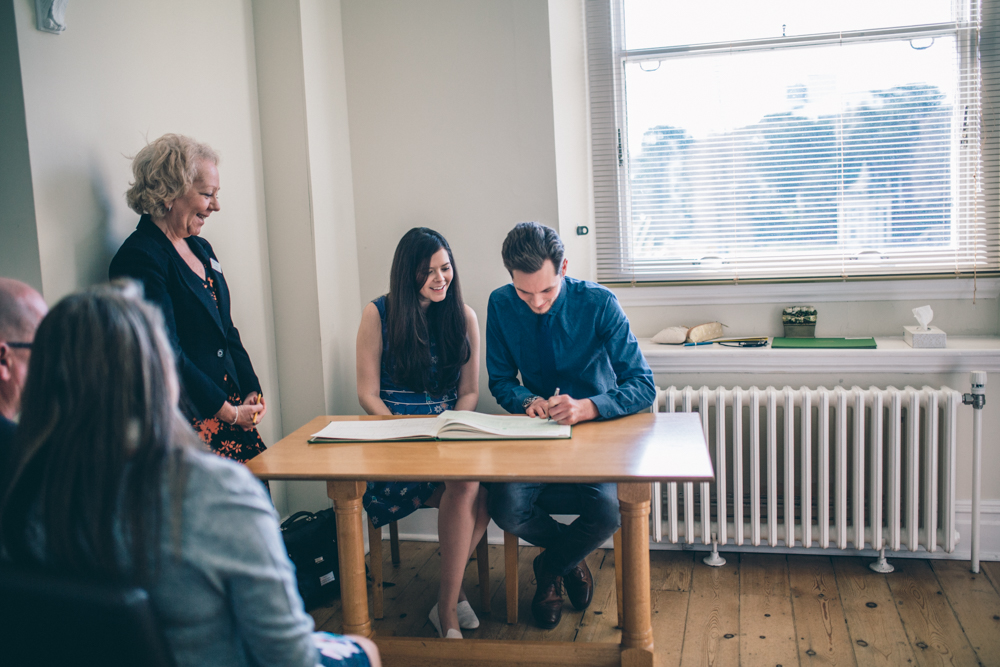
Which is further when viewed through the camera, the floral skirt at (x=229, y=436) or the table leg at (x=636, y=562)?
the floral skirt at (x=229, y=436)

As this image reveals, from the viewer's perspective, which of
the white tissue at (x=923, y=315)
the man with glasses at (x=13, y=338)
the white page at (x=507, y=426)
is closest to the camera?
the man with glasses at (x=13, y=338)

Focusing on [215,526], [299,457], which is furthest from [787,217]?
[215,526]

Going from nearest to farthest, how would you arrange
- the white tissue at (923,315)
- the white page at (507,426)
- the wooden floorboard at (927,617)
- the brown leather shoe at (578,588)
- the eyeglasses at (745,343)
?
the white page at (507,426)
the wooden floorboard at (927,617)
the brown leather shoe at (578,588)
the white tissue at (923,315)
the eyeglasses at (745,343)

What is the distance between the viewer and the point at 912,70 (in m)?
2.80

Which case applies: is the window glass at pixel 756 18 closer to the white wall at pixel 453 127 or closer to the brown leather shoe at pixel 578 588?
the white wall at pixel 453 127

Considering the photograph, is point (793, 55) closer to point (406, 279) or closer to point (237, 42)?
point (406, 279)

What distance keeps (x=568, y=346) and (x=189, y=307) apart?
1125 mm

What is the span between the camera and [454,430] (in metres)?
1.91

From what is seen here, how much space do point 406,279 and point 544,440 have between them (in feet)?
3.00

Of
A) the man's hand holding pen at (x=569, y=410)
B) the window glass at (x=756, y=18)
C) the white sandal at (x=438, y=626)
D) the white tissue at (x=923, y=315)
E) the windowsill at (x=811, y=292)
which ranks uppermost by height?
the window glass at (x=756, y=18)

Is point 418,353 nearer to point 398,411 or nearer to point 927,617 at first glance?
point 398,411

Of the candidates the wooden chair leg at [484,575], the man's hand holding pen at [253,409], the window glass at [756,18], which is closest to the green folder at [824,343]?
the window glass at [756,18]

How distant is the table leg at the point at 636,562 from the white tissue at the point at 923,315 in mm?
1543

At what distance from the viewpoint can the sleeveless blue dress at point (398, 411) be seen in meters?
2.37
